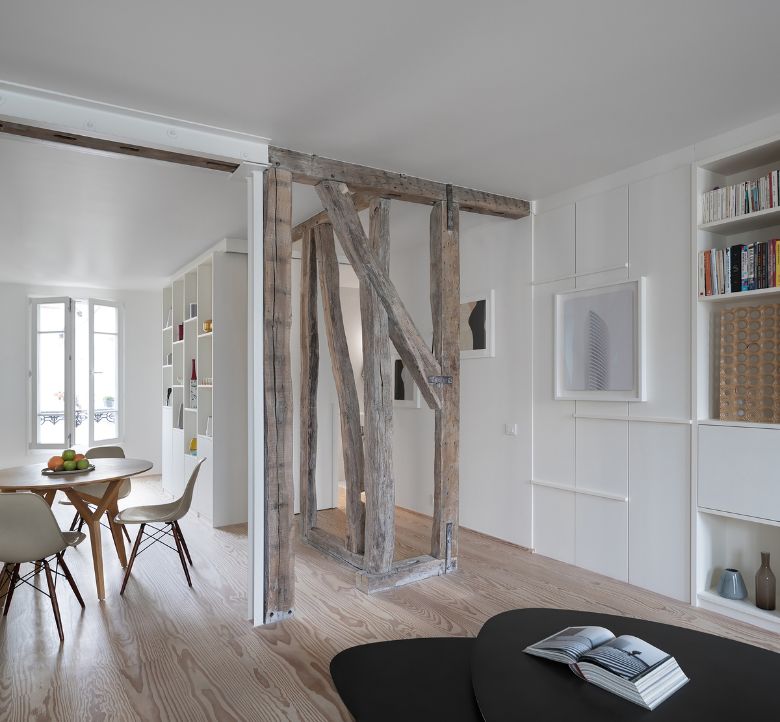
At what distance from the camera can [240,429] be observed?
18.2ft

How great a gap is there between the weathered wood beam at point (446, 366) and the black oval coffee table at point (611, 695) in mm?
1864

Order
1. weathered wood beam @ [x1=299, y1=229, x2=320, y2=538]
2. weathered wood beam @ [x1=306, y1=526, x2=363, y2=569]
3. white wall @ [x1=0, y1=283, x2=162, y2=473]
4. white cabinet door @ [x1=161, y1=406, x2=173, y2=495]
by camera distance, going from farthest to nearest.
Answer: white wall @ [x1=0, y1=283, x2=162, y2=473] < white cabinet door @ [x1=161, y1=406, x2=173, y2=495] < weathered wood beam @ [x1=299, y1=229, x2=320, y2=538] < weathered wood beam @ [x1=306, y1=526, x2=363, y2=569]

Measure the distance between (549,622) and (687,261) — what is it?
232 centimetres

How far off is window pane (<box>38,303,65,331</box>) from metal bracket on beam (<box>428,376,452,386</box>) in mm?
6104

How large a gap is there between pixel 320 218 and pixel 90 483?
245 cm

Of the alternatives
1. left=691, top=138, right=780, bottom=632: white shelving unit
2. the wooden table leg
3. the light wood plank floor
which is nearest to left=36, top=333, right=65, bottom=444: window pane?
the light wood plank floor

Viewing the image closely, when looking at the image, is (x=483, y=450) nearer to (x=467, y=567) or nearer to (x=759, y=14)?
(x=467, y=567)

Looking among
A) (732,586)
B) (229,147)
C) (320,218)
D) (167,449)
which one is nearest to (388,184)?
(320,218)

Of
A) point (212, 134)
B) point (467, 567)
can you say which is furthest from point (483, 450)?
point (212, 134)

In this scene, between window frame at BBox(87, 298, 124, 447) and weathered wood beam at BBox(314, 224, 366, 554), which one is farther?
Answer: window frame at BBox(87, 298, 124, 447)

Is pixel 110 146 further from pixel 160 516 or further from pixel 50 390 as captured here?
pixel 50 390

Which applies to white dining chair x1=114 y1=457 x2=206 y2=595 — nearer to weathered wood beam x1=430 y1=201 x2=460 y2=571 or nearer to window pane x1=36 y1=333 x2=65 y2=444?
weathered wood beam x1=430 y1=201 x2=460 y2=571

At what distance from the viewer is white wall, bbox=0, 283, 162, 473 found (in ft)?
25.2

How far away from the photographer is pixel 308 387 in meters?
4.92
